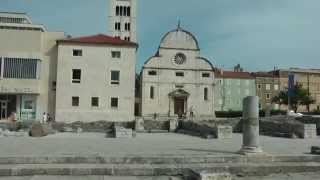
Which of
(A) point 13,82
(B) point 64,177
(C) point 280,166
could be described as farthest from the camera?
(A) point 13,82

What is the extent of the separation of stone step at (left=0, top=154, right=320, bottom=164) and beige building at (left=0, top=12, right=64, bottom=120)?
38.1 m

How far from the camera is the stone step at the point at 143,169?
1118cm

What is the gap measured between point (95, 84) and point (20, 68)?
853 centimetres

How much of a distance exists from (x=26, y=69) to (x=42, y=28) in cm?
516

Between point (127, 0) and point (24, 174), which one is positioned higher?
point (127, 0)

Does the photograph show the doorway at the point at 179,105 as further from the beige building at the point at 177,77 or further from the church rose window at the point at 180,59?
the church rose window at the point at 180,59

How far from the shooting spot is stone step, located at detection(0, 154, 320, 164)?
12.0 meters

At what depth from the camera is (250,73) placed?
115250mm

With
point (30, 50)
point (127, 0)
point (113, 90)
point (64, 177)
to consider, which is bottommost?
point (64, 177)

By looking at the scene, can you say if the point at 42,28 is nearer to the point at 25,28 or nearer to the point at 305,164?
the point at 25,28

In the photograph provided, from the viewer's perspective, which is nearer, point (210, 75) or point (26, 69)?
point (26, 69)

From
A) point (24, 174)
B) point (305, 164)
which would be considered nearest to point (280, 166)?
point (305, 164)

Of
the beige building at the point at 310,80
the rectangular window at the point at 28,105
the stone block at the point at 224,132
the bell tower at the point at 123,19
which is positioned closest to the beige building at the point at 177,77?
the bell tower at the point at 123,19

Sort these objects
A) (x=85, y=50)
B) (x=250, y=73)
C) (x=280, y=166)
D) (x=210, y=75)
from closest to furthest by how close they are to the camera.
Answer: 1. (x=280, y=166)
2. (x=85, y=50)
3. (x=210, y=75)
4. (x=250, y=73)
